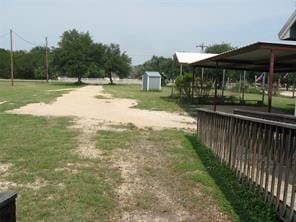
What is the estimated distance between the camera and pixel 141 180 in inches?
209

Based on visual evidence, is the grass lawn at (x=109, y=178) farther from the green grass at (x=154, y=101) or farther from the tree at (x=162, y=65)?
the tree at (x=162, y=65)

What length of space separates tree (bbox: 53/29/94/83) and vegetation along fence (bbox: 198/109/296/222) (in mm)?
41711

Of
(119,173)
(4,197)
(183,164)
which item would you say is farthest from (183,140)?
(4,197)

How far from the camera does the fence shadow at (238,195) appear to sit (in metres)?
3.99

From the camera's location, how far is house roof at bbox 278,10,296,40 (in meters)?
9.59

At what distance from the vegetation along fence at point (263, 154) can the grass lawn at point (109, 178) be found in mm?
181

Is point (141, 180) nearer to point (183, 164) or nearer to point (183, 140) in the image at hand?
point (183, 164)

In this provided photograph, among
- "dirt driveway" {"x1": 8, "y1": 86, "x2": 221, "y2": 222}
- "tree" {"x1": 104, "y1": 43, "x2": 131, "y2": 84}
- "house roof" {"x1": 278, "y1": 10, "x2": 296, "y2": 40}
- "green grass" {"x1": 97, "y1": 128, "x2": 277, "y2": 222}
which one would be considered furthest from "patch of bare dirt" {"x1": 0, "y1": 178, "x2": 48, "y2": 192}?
"tree" {"x1": 104, "y1": 43, "x2": 131, "y2": 84}

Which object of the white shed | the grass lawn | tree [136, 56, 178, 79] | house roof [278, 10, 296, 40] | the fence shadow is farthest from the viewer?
tree [136, 56, 178, 79]

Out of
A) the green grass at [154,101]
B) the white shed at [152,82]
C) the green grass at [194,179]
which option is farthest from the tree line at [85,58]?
the green grass at [194,179]

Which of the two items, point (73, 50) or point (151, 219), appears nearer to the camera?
point (151, 219)

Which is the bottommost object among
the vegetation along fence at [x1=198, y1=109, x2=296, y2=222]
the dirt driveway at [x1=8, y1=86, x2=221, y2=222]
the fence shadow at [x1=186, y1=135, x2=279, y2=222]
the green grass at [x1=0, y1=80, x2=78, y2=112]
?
the green grass at [x1=0, y1=80, x2=78, y2=112]

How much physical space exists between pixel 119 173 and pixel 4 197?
3.48 meters

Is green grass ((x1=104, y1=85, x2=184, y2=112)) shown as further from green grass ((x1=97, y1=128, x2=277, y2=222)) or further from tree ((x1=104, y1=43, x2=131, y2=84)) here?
tree ((x1=104, y1=43, x2=131, y2=84))
